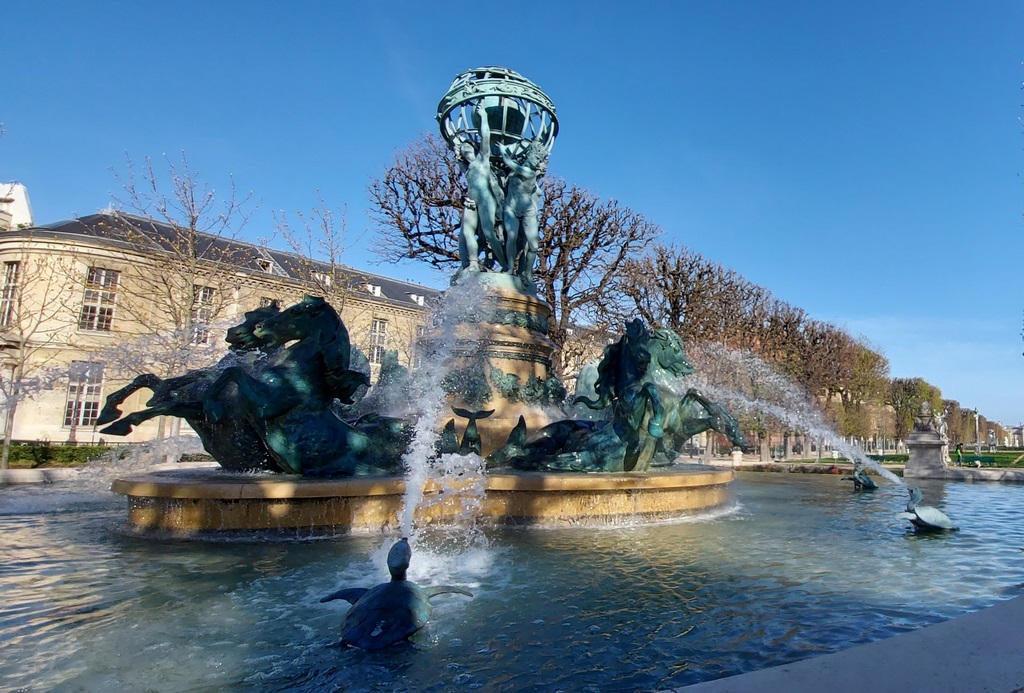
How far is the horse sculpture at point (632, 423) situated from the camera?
8062mm

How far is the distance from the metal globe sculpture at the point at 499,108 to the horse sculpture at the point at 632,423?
5.96 m

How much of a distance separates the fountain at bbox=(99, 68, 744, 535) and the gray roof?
11.7 ft

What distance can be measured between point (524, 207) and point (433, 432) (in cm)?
602

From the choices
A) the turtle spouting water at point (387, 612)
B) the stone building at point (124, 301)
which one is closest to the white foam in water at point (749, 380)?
the stone building at point (124, 301)

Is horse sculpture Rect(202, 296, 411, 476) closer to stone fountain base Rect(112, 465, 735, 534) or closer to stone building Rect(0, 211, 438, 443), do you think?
stone fountain base Rect(112, 465, 735, 534)

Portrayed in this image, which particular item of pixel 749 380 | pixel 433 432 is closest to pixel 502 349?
pixel 433 432

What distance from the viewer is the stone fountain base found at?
5.79 m

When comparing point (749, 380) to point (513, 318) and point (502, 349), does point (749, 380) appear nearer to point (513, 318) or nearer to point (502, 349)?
point (513, 318)

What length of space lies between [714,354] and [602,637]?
1035 inches

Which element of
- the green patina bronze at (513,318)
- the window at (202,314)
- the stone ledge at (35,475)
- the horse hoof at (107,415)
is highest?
the window at (202,314)

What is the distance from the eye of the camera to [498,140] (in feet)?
44.7

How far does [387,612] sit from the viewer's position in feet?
10.3

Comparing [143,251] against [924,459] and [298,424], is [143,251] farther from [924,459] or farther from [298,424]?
[924,459]

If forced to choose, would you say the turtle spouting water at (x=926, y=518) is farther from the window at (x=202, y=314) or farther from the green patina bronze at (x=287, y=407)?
the window at (x=202, y=314)
